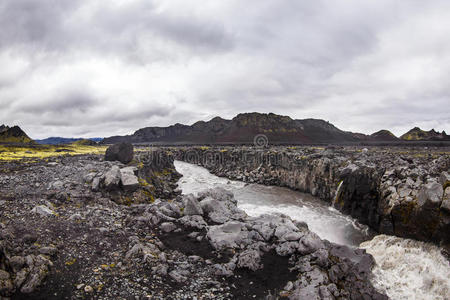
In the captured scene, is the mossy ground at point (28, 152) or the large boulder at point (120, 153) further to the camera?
the mossy ground at point (28, 152)

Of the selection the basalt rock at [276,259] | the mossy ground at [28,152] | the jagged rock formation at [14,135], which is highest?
the jagged rock formation at [14,135]

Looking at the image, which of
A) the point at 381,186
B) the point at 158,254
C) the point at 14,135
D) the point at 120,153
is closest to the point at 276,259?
the point at 158,254

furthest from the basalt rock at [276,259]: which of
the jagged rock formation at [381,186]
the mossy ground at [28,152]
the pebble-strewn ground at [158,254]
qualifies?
the mossy ground at [28,152]

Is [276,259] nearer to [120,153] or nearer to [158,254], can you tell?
[158,254]

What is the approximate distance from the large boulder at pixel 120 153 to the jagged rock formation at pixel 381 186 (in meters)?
22.7

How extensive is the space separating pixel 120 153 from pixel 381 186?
30495 mm

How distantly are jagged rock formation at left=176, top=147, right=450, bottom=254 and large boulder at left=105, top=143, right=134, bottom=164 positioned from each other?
74.4 feet

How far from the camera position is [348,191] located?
25.5 meters

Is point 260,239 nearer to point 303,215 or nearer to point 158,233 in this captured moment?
point 158,233

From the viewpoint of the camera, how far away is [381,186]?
20734 millimetres

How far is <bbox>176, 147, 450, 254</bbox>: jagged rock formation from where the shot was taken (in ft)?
47.6

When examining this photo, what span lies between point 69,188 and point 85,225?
712 cm

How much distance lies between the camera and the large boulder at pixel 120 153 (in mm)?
30641

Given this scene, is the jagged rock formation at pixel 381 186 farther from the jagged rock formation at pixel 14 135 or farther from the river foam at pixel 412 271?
the jagged rock formation at pixel 14 135
